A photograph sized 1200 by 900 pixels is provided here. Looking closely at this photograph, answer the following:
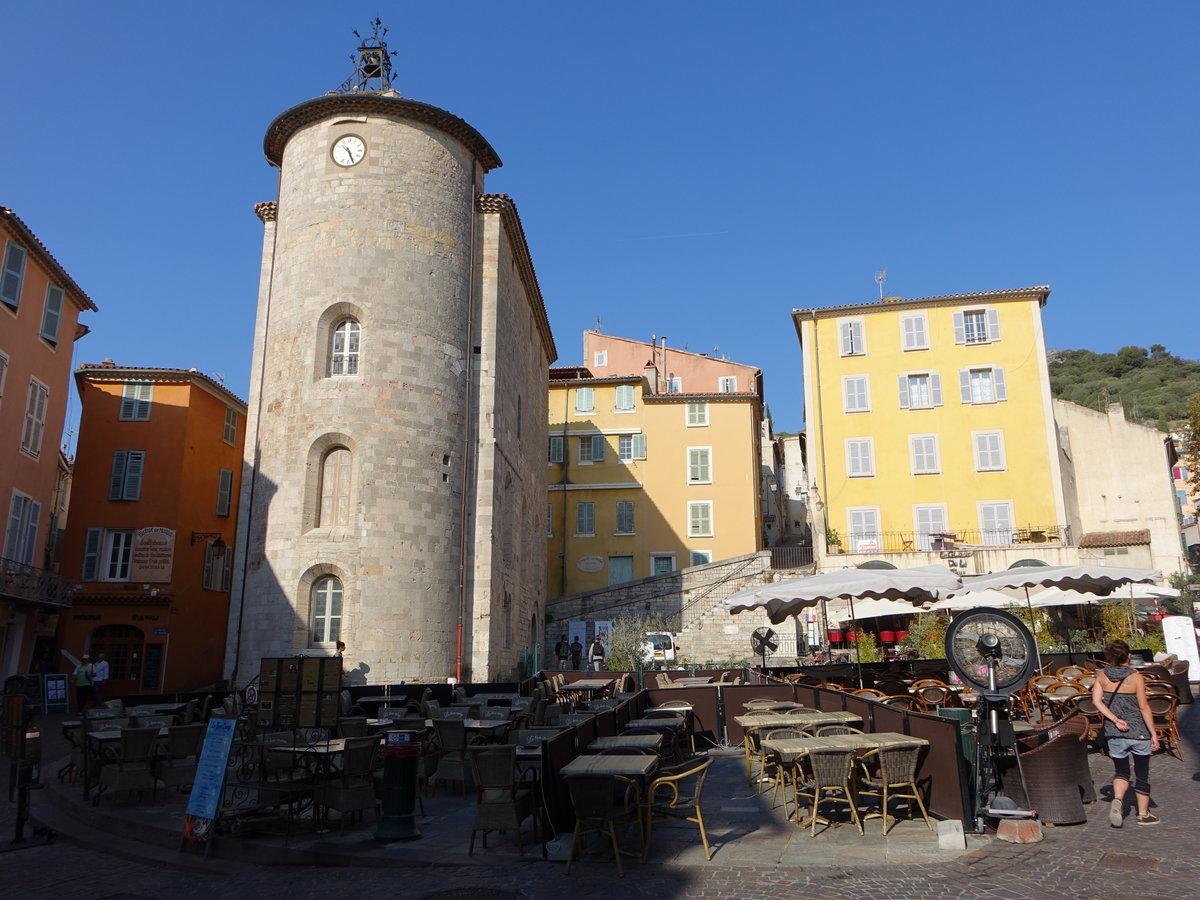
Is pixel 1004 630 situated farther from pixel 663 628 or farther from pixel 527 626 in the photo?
pixel 663 628

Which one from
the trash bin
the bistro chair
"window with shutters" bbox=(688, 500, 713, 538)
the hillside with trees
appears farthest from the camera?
the hillside with trees

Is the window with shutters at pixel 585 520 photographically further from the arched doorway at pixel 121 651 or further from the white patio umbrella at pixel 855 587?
the white patio umbrella at pixel 855 587

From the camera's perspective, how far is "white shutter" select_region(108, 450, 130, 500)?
89.5 feet

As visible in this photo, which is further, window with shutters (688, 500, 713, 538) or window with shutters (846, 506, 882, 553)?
window with shutters (688, 500, 713, 538)

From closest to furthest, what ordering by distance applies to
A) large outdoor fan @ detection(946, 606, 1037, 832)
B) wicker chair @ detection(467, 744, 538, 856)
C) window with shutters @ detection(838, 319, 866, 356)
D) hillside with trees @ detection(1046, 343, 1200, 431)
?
large outdoor fan @ detection(946, 606, 1037, 832)
wicker chair @ detection(467, 744, 538, 856)
window with shutters @ detection(838, 319, 866, 356)
hillside with trees @ detection(1046, 343, 1200, 431)

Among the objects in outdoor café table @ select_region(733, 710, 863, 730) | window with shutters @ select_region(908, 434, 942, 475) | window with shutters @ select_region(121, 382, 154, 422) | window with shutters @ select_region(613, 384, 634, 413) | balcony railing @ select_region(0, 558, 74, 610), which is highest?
window with shutters @ select_region(613, 384, 634, 413)

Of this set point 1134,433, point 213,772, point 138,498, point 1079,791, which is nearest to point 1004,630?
point 1079,791

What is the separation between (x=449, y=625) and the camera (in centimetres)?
1980

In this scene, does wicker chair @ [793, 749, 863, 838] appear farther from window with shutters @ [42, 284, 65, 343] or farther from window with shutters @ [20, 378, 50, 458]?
window with shutters @ [42, 284, 65, 343]

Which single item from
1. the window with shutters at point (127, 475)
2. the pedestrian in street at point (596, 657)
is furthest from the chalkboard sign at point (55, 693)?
the pedestrian in street at point (596, 657)

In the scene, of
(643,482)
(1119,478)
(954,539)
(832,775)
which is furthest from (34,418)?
(1119,478)

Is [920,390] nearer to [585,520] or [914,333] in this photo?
[914,333]

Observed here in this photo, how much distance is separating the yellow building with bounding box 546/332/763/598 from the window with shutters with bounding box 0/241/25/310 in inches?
791

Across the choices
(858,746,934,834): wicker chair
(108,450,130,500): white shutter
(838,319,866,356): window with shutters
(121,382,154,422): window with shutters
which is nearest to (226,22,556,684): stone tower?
(121,382,154,422): window with shutters
